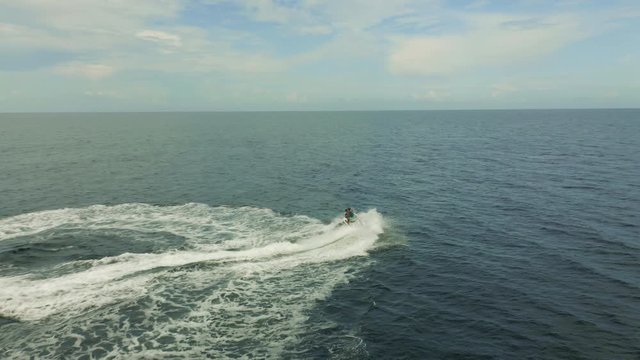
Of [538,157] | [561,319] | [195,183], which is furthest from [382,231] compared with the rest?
[538,157]

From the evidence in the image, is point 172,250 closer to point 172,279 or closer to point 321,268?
point 172,279

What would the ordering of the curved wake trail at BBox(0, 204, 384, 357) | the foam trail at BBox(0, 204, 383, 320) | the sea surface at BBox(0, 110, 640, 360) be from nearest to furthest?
the curved wake trail at BBox(0, 204, 384, 357), the sea surface at BBox(0, 110, 640, 360), the foam trail at BBox(0, 204, 383, 320)

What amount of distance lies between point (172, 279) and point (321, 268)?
1255 cm

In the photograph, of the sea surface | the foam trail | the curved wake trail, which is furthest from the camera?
the foam trail

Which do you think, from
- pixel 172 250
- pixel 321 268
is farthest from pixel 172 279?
pixel 321 268

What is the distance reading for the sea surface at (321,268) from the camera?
27312mm

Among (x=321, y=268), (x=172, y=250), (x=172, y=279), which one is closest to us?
(x=172, y=279)

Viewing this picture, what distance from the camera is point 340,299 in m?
32.8

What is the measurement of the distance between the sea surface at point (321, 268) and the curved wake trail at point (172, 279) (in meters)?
0.16

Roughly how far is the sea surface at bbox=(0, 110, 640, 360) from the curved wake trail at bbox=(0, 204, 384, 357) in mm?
161

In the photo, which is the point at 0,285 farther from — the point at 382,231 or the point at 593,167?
the point at 593,167

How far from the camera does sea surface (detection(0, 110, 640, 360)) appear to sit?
2731 centimetres

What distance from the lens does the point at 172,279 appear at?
35562mm

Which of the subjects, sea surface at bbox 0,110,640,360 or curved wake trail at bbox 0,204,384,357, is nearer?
curved wake trail at bbox 0,204,384,357
